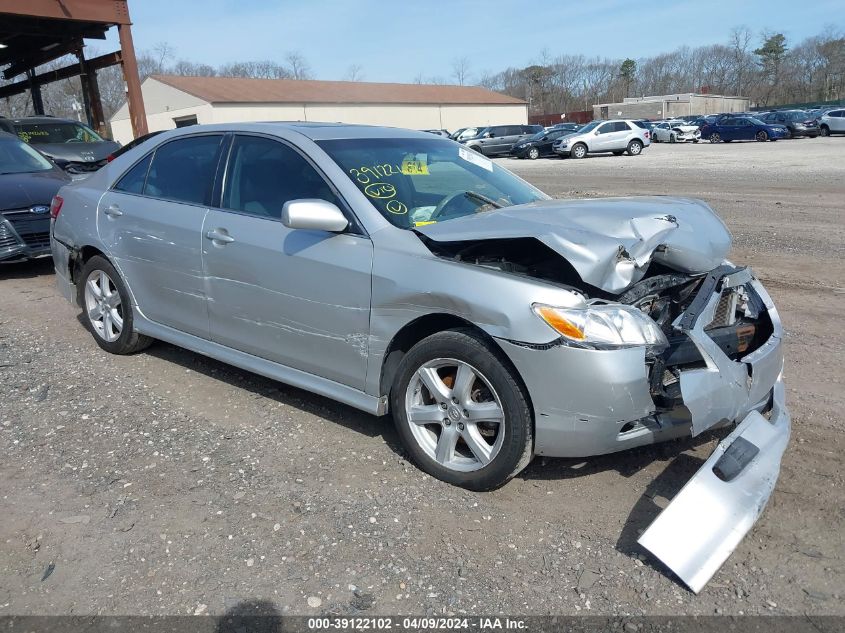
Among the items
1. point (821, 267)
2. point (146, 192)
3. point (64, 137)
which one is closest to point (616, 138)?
point (64, 137)

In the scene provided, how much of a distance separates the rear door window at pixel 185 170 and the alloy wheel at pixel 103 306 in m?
0.86

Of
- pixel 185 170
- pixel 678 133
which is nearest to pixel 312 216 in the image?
pixel 185 170

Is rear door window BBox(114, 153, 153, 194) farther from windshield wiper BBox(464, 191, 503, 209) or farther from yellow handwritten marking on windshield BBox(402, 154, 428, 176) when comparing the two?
windshield wiper BBox(464, 191, 503, 209)

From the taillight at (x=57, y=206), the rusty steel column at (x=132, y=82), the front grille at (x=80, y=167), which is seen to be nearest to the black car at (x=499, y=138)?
the rusty steel column at (x=132, y=82)

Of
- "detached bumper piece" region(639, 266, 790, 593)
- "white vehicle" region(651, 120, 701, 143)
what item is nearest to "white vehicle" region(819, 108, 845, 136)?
"white vehicle" region(651, 120, 701, 143)

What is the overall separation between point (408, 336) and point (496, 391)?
602 mm

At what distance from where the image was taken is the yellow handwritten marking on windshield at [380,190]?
380cm

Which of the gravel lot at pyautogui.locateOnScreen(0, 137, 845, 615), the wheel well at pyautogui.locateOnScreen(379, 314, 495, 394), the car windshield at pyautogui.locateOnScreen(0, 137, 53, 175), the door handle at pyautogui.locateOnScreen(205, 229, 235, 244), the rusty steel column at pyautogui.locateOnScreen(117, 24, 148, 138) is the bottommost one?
the gravel lot at pyautogui.locateOnScreen(0, 137, 845, 615)

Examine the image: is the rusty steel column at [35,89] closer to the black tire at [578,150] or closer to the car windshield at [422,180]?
the black tire at [578,150]

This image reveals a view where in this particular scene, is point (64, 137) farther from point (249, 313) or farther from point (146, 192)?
point (249, 313)

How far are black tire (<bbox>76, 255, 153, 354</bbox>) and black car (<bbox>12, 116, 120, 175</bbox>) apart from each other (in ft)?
30.5

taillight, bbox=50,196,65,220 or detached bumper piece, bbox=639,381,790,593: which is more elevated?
taillight, bbox=50,196,65,220

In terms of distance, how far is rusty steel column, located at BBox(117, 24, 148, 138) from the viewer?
17844mm

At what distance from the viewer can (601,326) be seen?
9.80 ft
